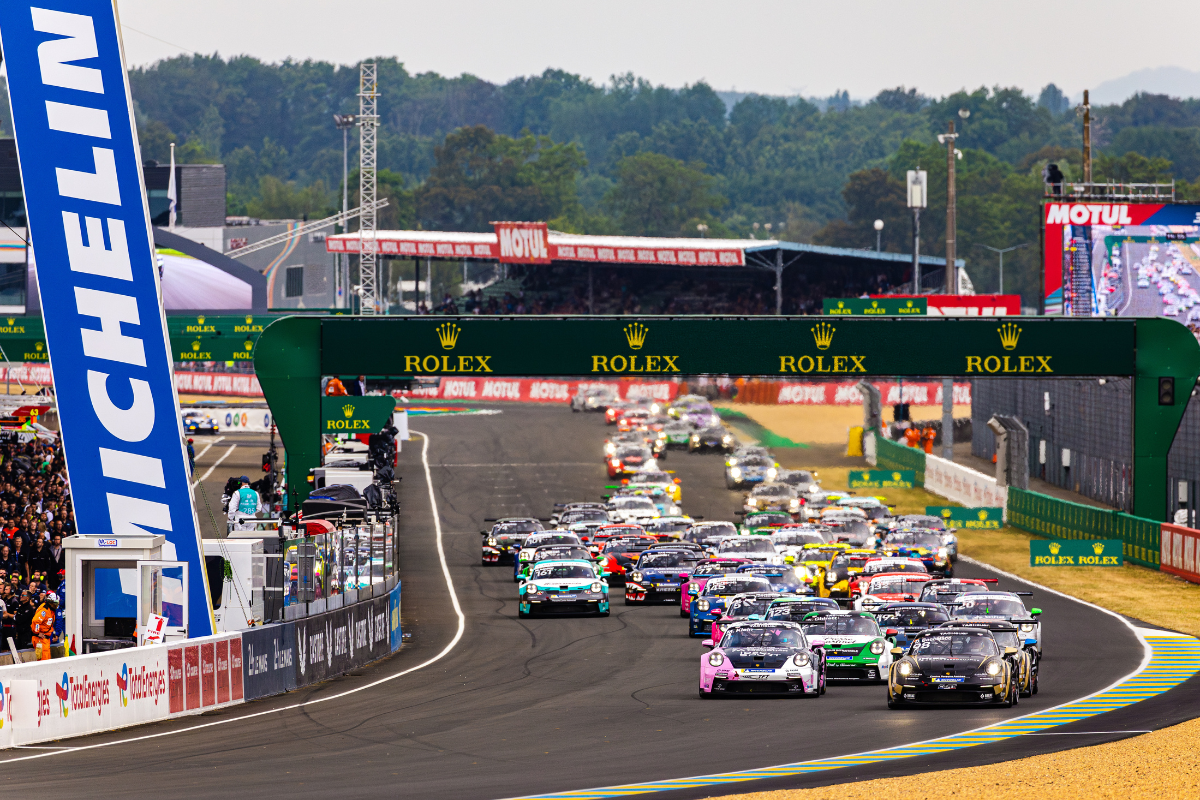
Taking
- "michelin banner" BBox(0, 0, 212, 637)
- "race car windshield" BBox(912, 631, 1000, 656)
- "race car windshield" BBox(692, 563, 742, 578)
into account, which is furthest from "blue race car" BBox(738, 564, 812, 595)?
"michelin banner" BBox(0, 0, 212, 637)

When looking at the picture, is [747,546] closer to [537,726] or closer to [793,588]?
[793,588]

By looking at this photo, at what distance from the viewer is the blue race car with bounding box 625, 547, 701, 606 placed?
4238 cm

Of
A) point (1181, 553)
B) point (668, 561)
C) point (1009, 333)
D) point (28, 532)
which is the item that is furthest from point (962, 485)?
point (28, 532)

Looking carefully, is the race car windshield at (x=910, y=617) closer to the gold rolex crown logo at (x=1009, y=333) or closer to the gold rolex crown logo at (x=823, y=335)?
the gold rolex crown logo at (x=823, y=335)

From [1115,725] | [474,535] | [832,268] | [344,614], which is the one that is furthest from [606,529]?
[832,268]

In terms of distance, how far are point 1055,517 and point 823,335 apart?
13.6 m

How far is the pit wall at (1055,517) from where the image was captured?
46.0 m

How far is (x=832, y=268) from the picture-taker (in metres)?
123

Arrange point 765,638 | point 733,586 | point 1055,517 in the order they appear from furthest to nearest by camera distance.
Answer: point 1055,517 → point 733,586 → point 765,638

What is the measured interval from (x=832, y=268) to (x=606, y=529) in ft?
243

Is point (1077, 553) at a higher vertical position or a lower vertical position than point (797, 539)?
lower

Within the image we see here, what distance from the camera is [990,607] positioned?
3120 cm

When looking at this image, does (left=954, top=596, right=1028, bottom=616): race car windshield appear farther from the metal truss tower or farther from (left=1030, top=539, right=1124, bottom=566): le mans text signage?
the metal truss tower

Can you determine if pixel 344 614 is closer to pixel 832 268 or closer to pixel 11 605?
pixel 11 605
